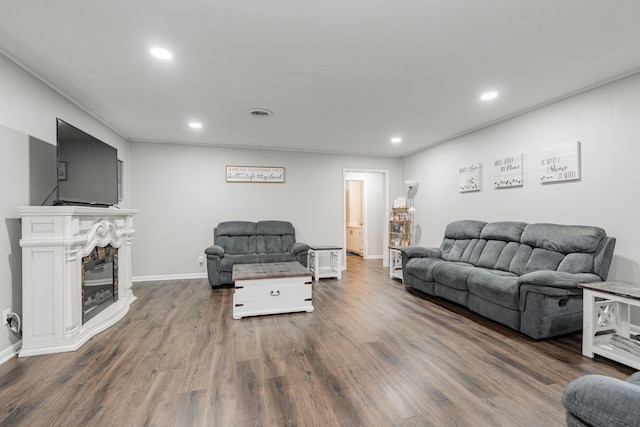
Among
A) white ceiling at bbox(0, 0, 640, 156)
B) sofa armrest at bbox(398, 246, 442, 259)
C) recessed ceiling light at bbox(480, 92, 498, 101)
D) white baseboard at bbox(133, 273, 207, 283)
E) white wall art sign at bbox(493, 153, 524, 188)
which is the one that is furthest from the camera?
white baseboard at bbox(133, 273, 207, 283)

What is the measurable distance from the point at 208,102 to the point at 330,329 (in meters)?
2.83

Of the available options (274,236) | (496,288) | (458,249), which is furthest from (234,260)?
(496,288)

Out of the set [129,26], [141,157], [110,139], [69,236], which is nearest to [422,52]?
[129,26]

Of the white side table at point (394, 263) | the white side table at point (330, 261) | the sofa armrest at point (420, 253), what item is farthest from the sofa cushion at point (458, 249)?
the white side table at point (330, 261)

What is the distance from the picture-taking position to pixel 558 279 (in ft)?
8.27

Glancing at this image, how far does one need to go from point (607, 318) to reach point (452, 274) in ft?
4.35

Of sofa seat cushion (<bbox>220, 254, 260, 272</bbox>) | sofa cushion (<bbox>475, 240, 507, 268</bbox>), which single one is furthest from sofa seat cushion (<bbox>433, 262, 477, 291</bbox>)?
sofa seat cushion (<bbox>220, 254, 260, 272</bbox>)

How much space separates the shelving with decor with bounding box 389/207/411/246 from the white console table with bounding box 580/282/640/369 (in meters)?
3.53

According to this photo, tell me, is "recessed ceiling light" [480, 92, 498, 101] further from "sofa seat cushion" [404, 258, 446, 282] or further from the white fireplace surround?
the white fireplace surround

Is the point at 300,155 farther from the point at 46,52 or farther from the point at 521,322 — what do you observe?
the point at 521,322

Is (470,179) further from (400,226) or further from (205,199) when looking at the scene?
(205,199)

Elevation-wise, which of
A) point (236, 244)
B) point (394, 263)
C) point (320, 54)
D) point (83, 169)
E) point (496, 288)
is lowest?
point (394, 263)

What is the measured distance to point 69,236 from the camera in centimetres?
242

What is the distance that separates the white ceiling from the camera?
6.00ft
